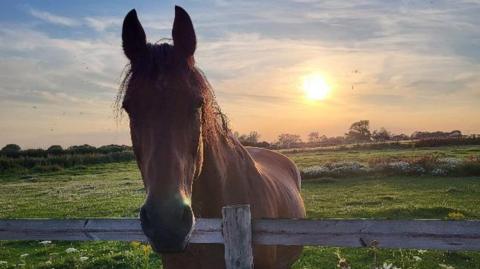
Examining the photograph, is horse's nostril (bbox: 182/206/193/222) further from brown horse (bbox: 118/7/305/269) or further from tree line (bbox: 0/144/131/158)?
tree line (bbox: 0/144/131/158)

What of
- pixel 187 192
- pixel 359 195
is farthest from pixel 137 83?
pixel 359 195

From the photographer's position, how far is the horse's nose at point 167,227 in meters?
2.98

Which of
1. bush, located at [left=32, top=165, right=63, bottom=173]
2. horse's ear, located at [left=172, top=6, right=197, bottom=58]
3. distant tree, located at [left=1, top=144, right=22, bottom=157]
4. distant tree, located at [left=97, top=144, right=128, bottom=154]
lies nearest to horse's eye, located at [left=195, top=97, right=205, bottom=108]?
horse's ear, located at [left=172, top=6, right=197, bottom=58]

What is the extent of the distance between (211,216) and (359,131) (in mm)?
104976

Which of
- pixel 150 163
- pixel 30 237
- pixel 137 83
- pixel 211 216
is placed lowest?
pixel 30 237

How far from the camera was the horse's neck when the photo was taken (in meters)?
4.17

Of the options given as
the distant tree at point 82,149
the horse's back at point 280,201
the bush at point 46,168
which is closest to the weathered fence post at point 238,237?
the horse's back at point 280,201

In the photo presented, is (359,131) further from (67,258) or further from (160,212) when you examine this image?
(160,212)

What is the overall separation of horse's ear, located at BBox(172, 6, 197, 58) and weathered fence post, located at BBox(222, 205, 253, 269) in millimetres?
1478

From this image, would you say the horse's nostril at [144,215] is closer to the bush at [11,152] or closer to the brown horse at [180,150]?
the brown horse at [180,150]

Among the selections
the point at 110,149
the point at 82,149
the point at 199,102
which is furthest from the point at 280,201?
the point at 110,149

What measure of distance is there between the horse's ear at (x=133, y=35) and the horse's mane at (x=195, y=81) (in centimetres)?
11

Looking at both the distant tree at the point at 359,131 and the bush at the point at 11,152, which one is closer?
the bush at the point at 11,152

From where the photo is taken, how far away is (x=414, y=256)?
978cm
